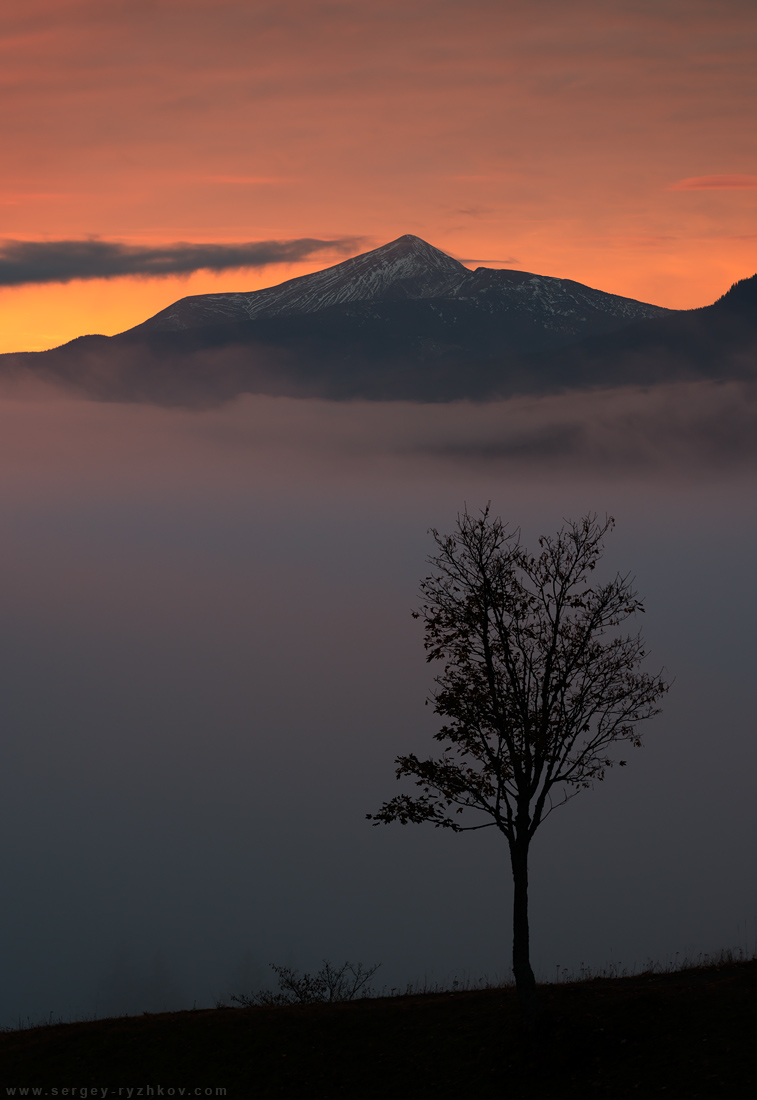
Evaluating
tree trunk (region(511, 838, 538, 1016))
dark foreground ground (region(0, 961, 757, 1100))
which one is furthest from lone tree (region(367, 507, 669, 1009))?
dark foreground ground (region(0, 961, 757, 1100))

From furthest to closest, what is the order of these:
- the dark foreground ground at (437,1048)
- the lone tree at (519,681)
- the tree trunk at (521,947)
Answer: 1. the lone tree at (519,681)
2. the tree trunk at (521,947)
3. the dark foreground ground at (437,1048)

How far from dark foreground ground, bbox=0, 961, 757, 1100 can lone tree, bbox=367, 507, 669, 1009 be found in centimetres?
302

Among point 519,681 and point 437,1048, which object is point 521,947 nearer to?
point 437,1048

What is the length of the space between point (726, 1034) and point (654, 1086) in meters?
2.79

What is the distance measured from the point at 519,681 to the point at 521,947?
744 centimetres

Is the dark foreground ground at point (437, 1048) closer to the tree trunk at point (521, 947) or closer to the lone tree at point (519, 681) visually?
the tree trunk at point (521, 947)

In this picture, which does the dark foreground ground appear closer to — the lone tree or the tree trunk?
the tree trunk

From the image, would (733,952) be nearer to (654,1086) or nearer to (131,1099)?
(654,1086)

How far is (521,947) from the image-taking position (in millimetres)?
26219

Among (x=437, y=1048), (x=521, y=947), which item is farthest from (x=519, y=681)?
(x=437, y=1048)

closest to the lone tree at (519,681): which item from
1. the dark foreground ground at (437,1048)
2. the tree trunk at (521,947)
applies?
the tree trunk at (521,947)

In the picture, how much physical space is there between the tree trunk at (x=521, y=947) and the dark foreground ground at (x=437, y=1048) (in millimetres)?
700

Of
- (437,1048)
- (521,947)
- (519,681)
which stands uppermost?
(519,681)

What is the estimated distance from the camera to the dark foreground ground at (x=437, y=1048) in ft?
76.3
